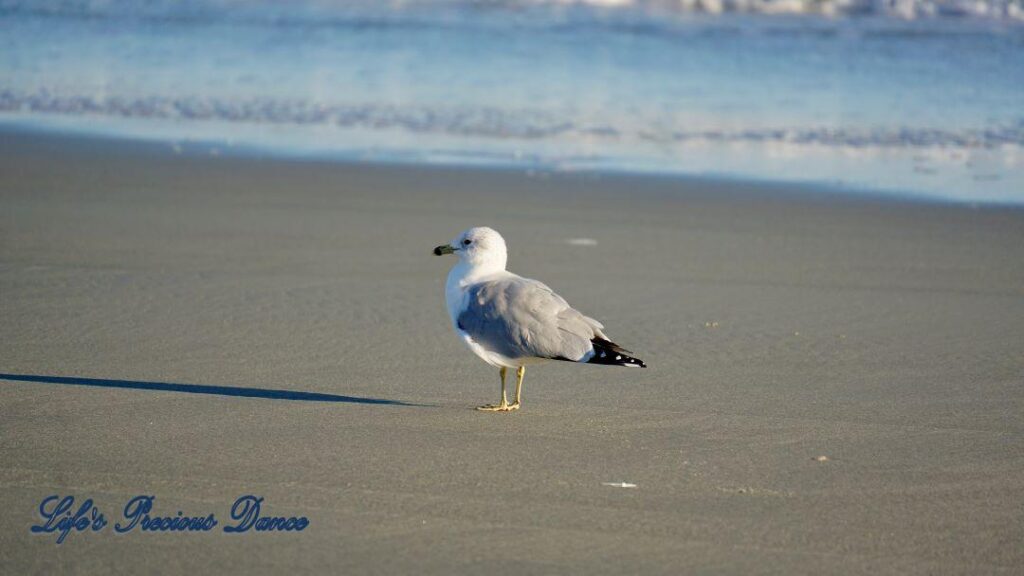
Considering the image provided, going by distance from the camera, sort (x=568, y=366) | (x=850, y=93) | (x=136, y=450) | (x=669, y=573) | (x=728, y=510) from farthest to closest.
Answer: (x=850, y=93)
(x=568, y=366)
(x=136, y=450)
(x=728, y=510)
(x=669, y=573)

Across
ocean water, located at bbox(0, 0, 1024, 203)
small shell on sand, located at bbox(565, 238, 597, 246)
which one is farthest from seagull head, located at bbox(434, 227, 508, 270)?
ocean water, located at bbox(0, 0, 1024, 203)

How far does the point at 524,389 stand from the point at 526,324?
69 cm

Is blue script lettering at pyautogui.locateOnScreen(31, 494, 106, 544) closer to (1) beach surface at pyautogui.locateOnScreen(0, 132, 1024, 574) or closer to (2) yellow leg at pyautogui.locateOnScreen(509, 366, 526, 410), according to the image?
(1) beach surface at pyautogui.locateOnScreen(0, 132, 1024, 574)

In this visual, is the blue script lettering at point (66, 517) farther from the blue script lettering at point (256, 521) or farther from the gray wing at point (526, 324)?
the gray wing at point (526, 324)

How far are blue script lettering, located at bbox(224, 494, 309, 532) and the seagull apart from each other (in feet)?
4.21

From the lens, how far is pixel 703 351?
6.28m

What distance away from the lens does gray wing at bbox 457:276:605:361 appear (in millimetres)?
5023

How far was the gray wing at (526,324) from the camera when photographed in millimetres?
5023

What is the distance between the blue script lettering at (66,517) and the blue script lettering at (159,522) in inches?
2.8

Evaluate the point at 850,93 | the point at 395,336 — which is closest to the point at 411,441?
the point at 395,336

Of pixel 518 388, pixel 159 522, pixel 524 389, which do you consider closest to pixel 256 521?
pixel 159 522

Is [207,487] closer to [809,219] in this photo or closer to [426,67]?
[809,219]

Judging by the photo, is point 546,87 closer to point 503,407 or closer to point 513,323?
point 503,407

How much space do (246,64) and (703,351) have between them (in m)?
12.1
